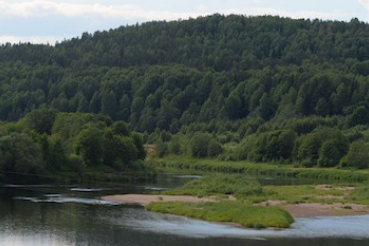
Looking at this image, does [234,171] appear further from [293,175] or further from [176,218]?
[176,218]

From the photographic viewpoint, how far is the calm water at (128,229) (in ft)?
204

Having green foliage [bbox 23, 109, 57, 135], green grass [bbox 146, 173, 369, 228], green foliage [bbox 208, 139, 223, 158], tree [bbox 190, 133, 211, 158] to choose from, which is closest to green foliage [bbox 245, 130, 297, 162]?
green foliage [bbox 208, 139, 223, 158]

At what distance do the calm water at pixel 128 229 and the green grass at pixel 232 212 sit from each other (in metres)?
1.64

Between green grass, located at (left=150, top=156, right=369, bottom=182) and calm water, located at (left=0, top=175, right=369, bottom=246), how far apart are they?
63.0 metres

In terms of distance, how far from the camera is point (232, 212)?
76.0 m

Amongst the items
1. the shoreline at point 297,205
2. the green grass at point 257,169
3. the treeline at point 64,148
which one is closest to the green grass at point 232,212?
the shoreline at point 297,205

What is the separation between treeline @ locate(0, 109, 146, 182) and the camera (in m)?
110

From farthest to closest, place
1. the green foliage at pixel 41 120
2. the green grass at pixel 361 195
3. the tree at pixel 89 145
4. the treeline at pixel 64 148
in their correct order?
the green foliage at pixel 41 120
the tree at pixel 89 145
the treeline at pixel 64 148
the green grass at pixel 361 195

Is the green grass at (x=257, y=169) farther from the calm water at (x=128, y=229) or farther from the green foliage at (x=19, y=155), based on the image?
the calm water at (x=128, y=229)

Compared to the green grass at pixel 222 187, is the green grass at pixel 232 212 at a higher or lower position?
higher

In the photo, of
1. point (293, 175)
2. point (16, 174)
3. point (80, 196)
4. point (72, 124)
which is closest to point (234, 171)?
point (293, 175)

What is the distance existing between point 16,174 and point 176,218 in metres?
42.4

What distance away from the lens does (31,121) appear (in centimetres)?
14750

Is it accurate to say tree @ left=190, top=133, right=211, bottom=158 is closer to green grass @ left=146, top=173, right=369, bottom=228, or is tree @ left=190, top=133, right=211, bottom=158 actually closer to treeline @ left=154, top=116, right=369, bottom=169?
treeline @ left=154, top=116, right=369, bottom=169
